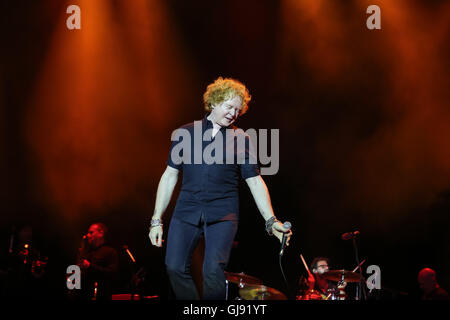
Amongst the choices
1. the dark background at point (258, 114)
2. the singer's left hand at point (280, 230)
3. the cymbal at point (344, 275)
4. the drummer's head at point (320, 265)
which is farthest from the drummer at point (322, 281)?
the singer's left hand at point (280, 230)

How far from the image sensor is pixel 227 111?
3578 millimetres

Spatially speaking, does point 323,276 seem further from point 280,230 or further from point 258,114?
point 280,230

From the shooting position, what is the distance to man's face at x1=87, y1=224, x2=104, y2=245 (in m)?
7.63

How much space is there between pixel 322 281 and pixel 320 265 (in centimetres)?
34

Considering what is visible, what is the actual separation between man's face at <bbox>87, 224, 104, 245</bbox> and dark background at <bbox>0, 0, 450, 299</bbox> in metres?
0.62

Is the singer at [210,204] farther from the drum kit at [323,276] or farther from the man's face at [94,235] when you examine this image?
the man's face at [94,235]

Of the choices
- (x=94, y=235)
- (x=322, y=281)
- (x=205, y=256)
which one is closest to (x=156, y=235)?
(x=205, y=256)

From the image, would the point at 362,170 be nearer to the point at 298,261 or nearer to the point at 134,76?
the point at 298,261

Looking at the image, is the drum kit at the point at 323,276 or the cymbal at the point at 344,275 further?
the cymbal at the point at 344,275

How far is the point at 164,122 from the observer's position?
26.8ft

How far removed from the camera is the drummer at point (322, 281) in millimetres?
7384

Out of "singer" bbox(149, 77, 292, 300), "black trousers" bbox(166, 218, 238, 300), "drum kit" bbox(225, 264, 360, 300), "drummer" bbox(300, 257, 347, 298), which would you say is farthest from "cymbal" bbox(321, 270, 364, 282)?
"black trousers" bbox(166, 218, 238, 300)

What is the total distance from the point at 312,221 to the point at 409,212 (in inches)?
61.5

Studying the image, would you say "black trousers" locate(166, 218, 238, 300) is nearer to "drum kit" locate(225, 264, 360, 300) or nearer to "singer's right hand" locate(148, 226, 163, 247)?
"singer's right hand" locate(148, 226, 163, 247)
